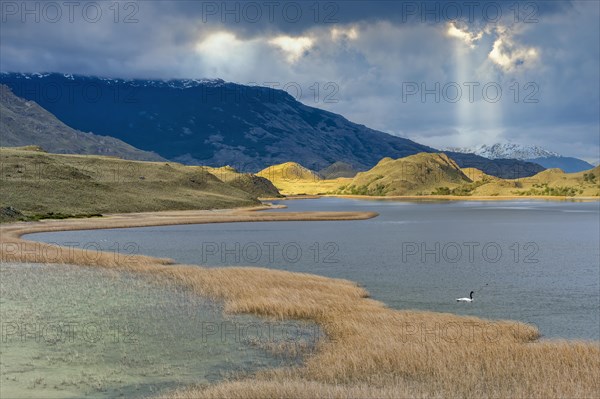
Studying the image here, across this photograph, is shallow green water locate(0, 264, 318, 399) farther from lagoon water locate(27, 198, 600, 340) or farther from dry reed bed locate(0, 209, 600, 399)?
lagoon water locate(27, 198, 600, 340)

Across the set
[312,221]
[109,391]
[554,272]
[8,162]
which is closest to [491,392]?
[109,391]

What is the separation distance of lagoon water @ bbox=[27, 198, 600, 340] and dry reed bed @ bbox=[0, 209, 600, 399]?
4.89 m

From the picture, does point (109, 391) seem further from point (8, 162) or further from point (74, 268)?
point (8, 162)

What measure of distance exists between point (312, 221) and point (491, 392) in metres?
127

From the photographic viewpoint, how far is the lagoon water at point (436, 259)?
40.8 metres

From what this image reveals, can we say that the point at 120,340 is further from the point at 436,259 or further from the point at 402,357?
the point at 436,259

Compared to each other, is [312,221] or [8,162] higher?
[8,162]

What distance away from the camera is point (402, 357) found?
966 inches

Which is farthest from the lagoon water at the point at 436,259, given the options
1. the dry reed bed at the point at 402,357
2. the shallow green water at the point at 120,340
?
the shallow green water at the point at 120,340

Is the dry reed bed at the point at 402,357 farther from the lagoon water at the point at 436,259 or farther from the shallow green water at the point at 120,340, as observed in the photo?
the lagoon water at the point at 436,259

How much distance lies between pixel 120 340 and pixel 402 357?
1409cm

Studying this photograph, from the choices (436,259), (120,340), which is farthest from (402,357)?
(436,259)

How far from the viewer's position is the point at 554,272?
58.2 m

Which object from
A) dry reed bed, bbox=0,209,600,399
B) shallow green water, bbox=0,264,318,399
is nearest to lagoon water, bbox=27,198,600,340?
dry reed bed, bbox=0,209,600,399
